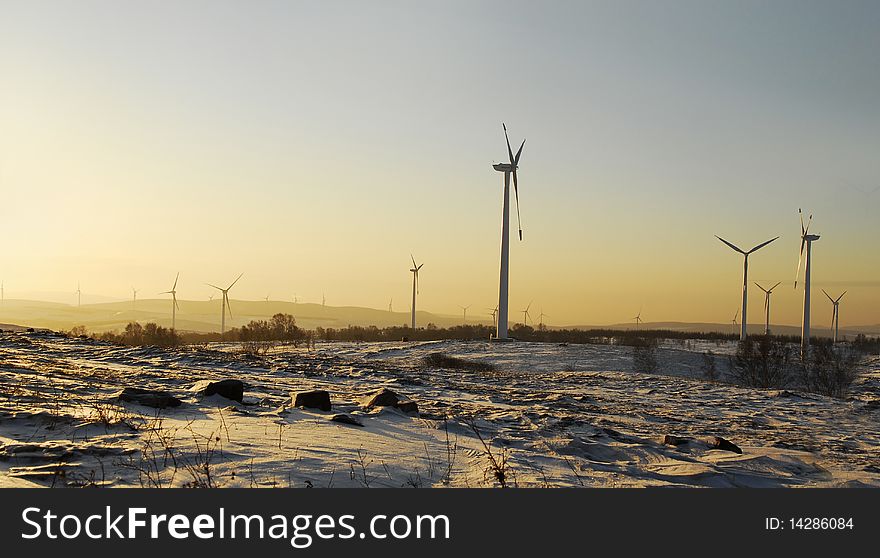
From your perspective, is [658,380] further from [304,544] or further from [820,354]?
[304,544]

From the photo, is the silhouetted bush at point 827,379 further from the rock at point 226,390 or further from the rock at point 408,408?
the rock at point 226,390

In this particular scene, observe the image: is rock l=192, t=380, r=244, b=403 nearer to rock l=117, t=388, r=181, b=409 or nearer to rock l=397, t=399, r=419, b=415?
rock l=117, t=388, r=181, b=409

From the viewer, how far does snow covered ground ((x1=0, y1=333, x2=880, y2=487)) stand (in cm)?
602

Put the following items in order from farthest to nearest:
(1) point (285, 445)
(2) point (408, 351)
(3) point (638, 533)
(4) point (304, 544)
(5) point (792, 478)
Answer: (2) point (408, 351) < (5) point (792, 478) < (1) point (285, 445) < (3) point (638, 533) < (4) point (304, 544)

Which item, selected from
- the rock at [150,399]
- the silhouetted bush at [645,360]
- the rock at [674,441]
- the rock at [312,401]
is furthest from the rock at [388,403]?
the silhouetted bush at [645,360]

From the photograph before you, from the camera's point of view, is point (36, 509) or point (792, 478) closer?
point (36, 509)

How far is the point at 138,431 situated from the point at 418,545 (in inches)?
160

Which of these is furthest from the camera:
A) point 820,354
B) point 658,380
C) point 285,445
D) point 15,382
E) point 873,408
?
point 820,354

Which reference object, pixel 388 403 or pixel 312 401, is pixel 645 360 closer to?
pixel 388 403

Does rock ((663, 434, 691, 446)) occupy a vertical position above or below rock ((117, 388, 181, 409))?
below

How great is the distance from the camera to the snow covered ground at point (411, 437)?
602 cm

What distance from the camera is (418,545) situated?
14.9 feet

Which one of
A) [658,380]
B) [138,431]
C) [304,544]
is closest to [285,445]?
[138,431]

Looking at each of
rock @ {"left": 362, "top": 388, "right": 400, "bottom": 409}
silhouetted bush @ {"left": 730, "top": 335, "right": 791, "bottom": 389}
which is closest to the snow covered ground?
rock @ {"left": 362, "top": 388, "right": 400, "bottom": 409}
